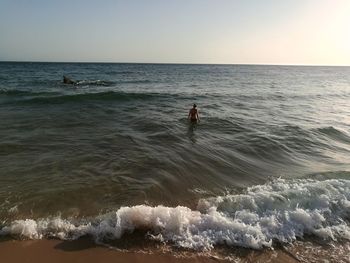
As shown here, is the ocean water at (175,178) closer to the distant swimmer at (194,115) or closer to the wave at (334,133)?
the wave at (334,133)

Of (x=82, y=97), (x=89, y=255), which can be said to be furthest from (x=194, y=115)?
(x=89, y=255)

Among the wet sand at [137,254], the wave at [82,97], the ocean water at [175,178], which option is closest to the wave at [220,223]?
the ocean water at [175,178]

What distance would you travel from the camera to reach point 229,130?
15.9 metres

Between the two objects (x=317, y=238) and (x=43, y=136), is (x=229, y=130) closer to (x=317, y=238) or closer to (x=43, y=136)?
(x=43, y=136)

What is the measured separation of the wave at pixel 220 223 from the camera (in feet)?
20.4

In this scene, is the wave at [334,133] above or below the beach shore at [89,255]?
above

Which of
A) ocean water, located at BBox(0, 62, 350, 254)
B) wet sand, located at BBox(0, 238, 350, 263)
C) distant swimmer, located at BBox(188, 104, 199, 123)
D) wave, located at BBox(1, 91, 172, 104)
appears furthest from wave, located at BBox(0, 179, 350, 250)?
wave, located at BBox(1, 91, 172, 104)

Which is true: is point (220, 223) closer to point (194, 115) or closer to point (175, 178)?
point (175, 178)

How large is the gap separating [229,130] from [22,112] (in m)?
11.4

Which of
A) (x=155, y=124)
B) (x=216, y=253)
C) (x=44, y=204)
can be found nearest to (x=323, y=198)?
(x=216, y=253)

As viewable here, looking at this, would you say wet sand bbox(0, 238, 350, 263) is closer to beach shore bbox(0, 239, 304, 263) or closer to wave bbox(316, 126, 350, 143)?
beach shore bbox(0, 239, 304, 263)

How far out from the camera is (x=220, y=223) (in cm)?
664

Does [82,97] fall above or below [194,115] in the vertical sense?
below

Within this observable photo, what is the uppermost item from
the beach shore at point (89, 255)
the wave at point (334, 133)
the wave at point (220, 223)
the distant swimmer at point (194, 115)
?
the distant swimmer at point (194, 115)
